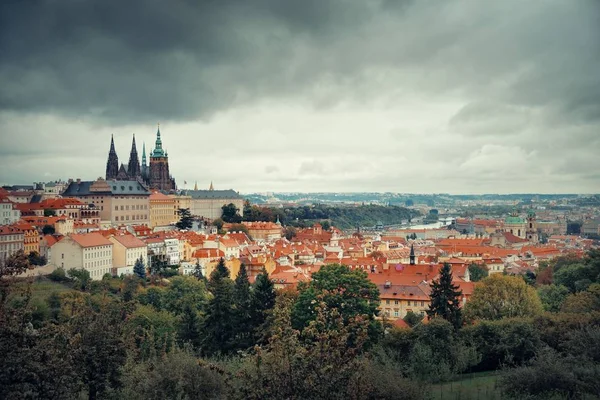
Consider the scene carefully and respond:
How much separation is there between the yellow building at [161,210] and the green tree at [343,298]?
75.6 m

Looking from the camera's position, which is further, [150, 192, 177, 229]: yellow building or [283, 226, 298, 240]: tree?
[283, 226, 298, 240]: tree

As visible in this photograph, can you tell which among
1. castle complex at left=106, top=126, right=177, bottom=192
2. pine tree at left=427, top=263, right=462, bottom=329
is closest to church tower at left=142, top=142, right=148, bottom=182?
castle complex at left=106, top=126, right=177, bottom=192

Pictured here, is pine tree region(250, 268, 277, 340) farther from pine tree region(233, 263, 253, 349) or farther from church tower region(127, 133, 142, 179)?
church tower region(127, 133, 142, 179)

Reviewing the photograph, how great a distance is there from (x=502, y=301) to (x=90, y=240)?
42.4 meters

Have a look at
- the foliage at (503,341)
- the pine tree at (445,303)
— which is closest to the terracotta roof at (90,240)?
the pine tree at (445,303)

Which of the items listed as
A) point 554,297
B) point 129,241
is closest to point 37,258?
point 129,241

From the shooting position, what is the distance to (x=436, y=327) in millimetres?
31500

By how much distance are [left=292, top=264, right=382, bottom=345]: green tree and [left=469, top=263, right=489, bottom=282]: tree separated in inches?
1457

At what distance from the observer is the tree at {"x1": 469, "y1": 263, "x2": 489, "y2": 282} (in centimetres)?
7306

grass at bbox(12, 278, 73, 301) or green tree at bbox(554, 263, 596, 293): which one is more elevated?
green tree at bbox(554, 263, 596, 293)

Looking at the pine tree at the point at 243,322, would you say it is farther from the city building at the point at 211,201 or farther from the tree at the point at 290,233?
the city building at the point at 211,201

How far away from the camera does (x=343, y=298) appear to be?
36031 millimetres

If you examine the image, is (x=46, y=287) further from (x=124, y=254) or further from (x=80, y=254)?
(x=124, y=254)

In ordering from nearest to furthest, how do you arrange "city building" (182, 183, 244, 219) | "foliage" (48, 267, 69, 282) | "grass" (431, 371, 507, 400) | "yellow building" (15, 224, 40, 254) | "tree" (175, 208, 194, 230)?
"grass" (431, 371, 507, 400)
"foliage" (48, 267, 69, 282)
"yellow building" (15, 224, 40, 254)
"tree" (175, 208, 194, 230)
"city building" (182, 183, 244, 219)
